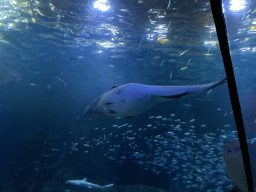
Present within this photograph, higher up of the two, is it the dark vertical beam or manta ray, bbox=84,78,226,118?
manta ray, bbox=84,78,226,118

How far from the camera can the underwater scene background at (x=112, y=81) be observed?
8.43 meters

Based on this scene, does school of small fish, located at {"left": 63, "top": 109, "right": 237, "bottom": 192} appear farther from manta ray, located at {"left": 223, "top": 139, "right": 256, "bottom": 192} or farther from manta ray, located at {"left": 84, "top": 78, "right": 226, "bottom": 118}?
manta ray, located at {"left": 84, "top": 78, "right": 226, "bottom": 118}

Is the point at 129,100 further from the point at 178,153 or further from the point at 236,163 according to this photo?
the point at 178,153

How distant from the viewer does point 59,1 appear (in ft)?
26.0

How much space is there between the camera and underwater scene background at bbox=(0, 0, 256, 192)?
843 centimetres

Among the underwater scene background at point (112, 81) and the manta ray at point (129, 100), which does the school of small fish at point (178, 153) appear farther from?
the manta ray at point (129, 100)

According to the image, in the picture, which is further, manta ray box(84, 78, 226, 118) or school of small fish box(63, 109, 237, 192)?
school of small fish box(63, 109, 237, 192)

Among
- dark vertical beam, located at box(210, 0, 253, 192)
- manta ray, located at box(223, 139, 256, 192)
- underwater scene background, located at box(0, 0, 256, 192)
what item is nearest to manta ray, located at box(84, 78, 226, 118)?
dark vertical beam, located at box(210, 0, 253, 192)

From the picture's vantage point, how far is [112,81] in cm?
1923

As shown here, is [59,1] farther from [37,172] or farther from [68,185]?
[37,172]

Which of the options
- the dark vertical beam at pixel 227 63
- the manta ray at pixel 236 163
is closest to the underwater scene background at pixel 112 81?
the manta ray at pixel 236 163

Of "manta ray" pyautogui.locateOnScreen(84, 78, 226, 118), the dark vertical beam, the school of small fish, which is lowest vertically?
the school of small fish

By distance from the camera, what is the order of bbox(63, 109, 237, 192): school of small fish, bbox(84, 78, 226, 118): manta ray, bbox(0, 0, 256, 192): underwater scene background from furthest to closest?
bbox(63, 109, 237, 192): school of small fish, bbox(0, 0, 256, 192): underwater scene background, bbox(84, 78, 226, 118): manta ray

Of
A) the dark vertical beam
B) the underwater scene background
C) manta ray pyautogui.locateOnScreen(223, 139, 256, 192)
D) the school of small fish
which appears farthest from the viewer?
the school of small fish
